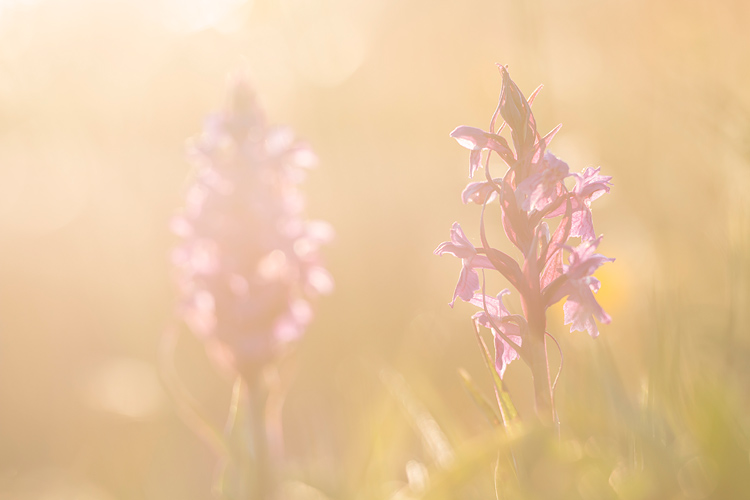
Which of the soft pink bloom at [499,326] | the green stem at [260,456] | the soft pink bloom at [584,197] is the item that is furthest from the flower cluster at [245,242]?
the soft pink bloom at [584,197]

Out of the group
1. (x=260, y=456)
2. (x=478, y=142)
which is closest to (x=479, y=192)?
(x=478, y=142)

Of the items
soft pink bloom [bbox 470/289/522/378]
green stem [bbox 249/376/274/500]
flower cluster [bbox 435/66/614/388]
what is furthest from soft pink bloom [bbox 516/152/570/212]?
green stem [bbox 249/376/274/500]

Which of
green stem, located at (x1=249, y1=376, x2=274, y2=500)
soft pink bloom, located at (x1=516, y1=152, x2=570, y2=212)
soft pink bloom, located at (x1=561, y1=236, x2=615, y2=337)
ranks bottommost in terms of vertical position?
soft pink bloom, located at (x1=561, y1=236, x2=615, y2=337)

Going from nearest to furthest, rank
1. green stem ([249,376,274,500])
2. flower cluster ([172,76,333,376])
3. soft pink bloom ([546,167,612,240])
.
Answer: soft pink bloom ([546,167,612,240])
green stem ([249,376,274,500])
flower cluster ([172,76,333,376])

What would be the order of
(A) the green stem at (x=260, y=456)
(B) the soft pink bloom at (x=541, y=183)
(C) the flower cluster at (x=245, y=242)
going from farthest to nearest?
(C) the flower cluster at (x=245, y=242) < (A) the green stem at (x=260, y=456) < (B) the soft pink bloom at (x=541, y=183)

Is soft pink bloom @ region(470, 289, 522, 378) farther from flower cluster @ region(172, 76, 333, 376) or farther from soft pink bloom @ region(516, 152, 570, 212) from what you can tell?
flower cluster @ region(172, 76, 333, 376)

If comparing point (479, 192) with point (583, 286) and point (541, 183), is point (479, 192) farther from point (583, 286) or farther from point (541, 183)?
point (583, 286)

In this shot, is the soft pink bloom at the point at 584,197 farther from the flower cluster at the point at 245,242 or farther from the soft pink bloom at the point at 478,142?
the flower cluster at the point at 245,242

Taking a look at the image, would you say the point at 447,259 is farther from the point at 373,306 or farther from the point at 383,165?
the point at 383,165
